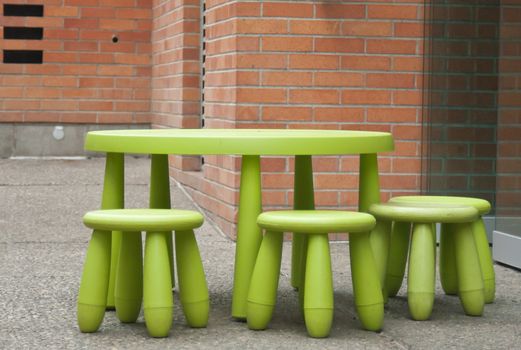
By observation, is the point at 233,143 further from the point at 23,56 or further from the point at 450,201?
the point at 23,56

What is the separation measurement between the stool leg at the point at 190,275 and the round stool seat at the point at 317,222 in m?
0.30

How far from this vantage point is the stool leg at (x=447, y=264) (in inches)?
221

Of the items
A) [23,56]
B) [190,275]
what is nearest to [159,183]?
[190,275]

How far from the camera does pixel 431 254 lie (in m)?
5.05

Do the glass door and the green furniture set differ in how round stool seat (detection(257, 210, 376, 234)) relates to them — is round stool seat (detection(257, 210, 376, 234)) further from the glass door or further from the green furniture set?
the glass door

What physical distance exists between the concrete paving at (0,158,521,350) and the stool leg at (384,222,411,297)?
0.07 metres

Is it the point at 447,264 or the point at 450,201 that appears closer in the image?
the point at 450,201

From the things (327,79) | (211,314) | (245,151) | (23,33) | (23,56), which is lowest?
(211,314)

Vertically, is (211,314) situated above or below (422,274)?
below

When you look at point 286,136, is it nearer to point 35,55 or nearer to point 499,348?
point 499,348

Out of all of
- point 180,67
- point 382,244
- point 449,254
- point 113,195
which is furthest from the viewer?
point 180,67

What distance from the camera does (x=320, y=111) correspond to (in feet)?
24.3

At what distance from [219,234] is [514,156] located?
202 centimetres

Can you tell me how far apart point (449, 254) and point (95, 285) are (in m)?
1.76
